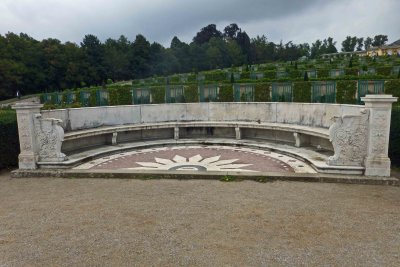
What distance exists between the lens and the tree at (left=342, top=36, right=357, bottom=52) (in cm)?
17662

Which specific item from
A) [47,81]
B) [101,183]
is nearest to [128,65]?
[47,81]

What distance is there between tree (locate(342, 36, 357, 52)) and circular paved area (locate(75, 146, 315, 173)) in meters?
188

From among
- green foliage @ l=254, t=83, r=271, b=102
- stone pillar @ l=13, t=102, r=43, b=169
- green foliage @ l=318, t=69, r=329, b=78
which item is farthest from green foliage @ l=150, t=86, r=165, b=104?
green foliage @ l=318, t=69, r=329, b=78

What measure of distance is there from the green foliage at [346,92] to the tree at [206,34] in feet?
420

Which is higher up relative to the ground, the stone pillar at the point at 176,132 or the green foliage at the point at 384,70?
the green foliage at the point at 384,70

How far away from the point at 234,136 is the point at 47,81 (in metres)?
63.1

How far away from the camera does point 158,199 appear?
7.62 meters

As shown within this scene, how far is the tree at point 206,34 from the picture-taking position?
454 feet

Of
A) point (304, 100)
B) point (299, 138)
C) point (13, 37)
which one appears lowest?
point (299, 138)

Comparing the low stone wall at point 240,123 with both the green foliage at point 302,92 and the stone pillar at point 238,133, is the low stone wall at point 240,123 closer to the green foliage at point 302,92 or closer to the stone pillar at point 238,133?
the stone pillar at point 238,133

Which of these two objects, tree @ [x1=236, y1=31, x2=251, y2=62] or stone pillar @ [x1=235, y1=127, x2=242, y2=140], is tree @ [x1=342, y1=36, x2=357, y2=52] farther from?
stone pillar @ [x1=235, y1=127, x2=242, y2=140]

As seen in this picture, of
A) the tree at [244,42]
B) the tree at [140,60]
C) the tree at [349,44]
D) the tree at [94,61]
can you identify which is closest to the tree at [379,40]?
the tree at [349,44]

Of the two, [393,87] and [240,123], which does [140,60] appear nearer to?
[240,123]

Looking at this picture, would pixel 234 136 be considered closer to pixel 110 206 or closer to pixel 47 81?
pixel 110 206
